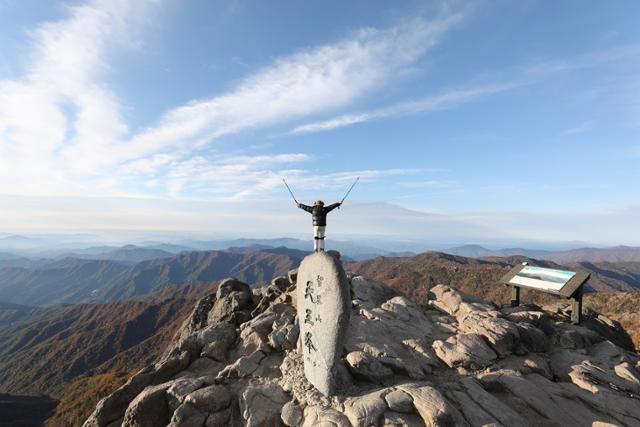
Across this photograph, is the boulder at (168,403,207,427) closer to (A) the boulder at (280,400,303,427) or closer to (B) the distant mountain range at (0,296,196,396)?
(A) the boulder at (280,400,303,427)

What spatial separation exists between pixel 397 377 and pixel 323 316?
173 inches

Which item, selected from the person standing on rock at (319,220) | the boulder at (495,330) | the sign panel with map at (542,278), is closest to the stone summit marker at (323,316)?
the person standing on rock at (319,220)

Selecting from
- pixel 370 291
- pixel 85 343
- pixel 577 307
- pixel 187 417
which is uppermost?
pixel 370 291

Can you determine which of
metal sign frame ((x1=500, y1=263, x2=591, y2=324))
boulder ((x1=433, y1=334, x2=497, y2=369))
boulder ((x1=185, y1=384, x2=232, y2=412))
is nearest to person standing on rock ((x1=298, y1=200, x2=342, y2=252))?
boulder ((x1=185, y1=384, x2=232, y2=412))

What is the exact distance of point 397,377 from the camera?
43.2 ft

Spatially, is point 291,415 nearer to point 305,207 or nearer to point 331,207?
point 331,207

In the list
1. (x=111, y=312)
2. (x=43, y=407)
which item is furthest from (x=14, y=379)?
(x=43, y=407)

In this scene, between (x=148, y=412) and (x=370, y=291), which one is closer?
(x=148, y=412)

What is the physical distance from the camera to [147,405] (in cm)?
1244

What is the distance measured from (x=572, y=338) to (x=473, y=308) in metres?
5.11

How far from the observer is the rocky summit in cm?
1102

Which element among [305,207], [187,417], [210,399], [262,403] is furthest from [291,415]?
[305,207]

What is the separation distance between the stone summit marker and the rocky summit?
82 cm

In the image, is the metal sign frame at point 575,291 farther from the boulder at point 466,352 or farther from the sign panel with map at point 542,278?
the boulder at point 466,352
